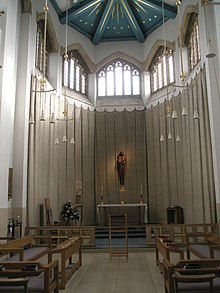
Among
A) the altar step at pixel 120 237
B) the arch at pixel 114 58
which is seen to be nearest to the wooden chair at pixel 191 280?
the altar step at pixel 120 237

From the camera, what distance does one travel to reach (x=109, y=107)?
1614 cm

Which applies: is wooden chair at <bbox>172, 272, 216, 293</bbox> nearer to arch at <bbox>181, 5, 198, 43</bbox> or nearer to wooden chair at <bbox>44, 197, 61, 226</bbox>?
wooden chair at <bbox>44, 197, 61, 226</bbox>

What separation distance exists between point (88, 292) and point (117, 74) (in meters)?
13.3

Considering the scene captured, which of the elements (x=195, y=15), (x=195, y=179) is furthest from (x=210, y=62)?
(x=195, y=179)

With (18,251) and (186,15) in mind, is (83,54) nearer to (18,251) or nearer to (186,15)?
(186,15)

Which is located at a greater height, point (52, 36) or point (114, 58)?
point (114, 58)

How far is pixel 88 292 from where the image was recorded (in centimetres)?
510

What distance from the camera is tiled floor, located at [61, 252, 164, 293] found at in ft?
17.4

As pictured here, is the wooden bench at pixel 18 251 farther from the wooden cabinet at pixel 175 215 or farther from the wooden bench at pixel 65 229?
the wooden cabinet at pixel 175 215

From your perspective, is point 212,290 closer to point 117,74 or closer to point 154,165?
point 154,165

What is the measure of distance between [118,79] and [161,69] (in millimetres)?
2489

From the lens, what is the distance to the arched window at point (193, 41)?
12328mm

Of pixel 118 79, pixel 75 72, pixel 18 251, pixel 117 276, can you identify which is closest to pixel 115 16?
pixel 118 79

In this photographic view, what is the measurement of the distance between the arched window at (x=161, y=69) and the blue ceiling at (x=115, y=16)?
1470mm
